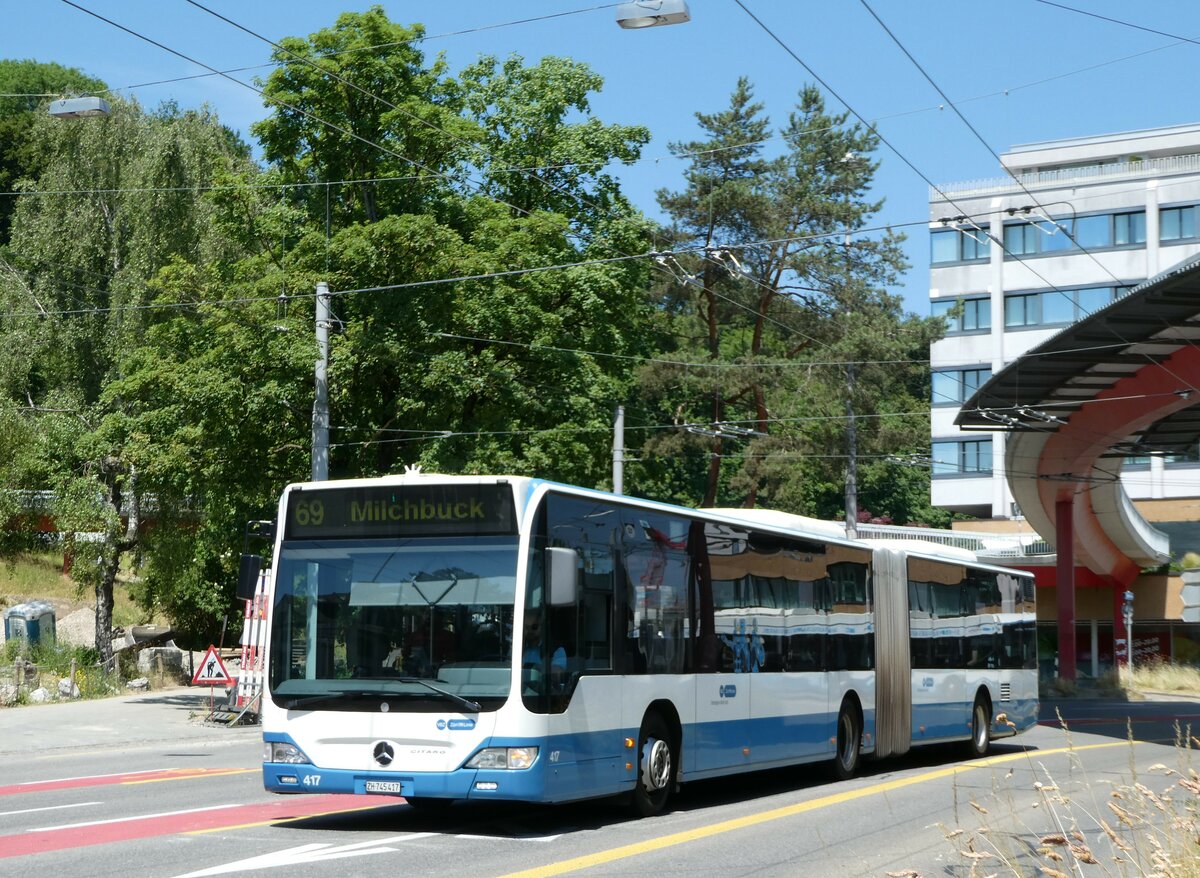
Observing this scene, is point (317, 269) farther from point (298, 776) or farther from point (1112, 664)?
point (1112, 664)

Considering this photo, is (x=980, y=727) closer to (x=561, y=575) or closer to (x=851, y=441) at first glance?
(x=561, y=575)

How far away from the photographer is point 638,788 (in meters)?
13.2

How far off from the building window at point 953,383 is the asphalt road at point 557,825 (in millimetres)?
54948

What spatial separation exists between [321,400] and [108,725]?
256 inches

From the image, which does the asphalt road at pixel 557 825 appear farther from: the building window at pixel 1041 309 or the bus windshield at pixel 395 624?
the building window at pixel 1041 309

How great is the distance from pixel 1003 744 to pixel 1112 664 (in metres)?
38.1

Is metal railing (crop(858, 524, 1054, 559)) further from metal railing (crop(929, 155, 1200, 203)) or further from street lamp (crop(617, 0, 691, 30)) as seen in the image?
street lamp (crop(617, 0, 691, 30))

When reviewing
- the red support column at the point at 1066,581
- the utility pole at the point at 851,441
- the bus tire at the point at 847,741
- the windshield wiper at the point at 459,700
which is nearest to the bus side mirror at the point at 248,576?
the windshield wiper at the point at 459,700

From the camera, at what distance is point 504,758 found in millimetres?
11477

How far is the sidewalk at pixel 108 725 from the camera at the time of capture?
75.5ft

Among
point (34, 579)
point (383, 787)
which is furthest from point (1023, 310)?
point (383, 787)

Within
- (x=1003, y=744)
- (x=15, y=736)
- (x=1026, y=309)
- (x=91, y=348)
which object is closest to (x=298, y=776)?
(x=15, y=736)

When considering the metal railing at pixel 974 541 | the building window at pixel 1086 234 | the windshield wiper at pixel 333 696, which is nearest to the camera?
Answer: the windshield wiper at pixel 333 696

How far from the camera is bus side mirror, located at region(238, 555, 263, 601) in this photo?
15.1m
